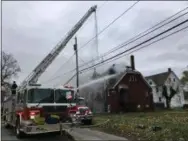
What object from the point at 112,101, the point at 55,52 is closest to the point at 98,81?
the point at 112,101

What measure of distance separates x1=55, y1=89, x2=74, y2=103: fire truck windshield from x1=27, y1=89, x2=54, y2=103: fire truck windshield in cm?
28

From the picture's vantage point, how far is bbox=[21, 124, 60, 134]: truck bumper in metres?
13.8

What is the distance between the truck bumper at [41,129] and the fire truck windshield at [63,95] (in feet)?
4.62

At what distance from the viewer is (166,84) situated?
7325 centimetres

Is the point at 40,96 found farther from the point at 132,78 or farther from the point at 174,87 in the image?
the point at 174,87

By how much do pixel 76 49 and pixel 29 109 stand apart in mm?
20609

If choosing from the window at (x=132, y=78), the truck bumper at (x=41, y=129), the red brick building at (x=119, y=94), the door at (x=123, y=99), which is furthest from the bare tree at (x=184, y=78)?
the truck bumper at (x=41, y=129)

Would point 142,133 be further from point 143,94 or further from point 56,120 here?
point 143,94

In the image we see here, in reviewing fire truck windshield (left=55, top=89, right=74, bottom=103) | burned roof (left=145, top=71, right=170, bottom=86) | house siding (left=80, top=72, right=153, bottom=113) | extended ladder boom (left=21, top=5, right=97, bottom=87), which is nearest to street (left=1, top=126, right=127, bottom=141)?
fire truck windshield (left=55, top=89, right=74, bottom=103)

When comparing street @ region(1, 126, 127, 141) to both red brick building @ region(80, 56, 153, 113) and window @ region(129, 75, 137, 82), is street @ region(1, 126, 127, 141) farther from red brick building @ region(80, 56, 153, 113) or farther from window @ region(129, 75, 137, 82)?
window @ region(129, 75, 137, 82)

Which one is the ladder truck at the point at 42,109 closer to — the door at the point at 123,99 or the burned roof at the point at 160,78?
the door at the point at 123,99

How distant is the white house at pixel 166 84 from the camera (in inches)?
2886

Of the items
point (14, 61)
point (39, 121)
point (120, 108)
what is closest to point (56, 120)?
point (39, 121)

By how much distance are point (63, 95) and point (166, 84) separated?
60652 millimetres
